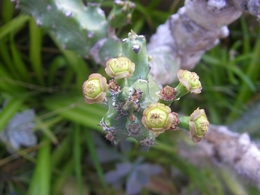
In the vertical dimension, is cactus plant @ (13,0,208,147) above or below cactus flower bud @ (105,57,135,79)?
below

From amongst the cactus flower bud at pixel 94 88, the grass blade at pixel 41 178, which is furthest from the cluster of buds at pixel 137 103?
the grass blade at pixel 41 178

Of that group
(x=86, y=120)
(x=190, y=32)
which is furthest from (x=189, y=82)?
(x=86, y=120)

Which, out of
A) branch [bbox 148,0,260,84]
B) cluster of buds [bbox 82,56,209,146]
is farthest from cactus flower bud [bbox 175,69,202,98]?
branch [bbox 148,0,260,84]

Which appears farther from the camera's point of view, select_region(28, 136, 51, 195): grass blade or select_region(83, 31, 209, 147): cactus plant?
select_region(28, 136, 51, 195): grass blade

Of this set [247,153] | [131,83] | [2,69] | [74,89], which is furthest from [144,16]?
[131,83]

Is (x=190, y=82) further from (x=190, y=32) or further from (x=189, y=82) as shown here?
(x=190, y=32)

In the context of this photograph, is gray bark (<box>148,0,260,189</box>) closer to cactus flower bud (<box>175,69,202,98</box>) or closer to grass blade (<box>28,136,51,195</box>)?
cactus flower bud (<box>175,69,202,98</box>)
